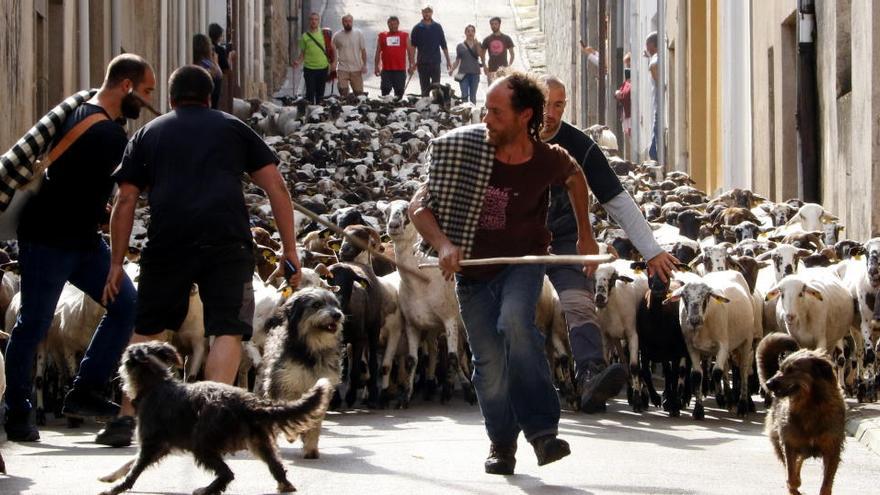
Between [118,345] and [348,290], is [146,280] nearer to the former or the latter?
[118,345]

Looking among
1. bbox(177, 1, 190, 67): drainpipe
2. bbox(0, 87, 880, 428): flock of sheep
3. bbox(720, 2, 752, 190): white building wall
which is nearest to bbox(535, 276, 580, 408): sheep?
bbox(0, 87, 880, 428): flock of sheep

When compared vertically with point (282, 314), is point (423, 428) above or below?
below

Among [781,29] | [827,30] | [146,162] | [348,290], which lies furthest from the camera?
[781,29]

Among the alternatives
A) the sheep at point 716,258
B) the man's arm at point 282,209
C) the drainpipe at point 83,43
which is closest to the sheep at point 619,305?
the sheep at point 716,258

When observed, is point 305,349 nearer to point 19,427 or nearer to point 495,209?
point 19,427

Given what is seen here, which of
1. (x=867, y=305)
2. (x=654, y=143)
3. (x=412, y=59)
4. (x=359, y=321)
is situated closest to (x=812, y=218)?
(x=867, y=305)

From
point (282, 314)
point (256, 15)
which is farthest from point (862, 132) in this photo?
point (256, 15)

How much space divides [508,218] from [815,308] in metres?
7.22

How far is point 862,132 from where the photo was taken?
63.7 feet

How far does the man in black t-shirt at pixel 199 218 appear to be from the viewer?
9.48 m

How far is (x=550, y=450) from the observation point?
8.65 metres

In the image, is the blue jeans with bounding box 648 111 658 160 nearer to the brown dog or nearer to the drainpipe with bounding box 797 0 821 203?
→ the drainpipe with bounding box 797 0 821 203

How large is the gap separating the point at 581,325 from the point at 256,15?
144 ft

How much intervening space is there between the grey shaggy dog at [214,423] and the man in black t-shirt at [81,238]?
2.22 m
